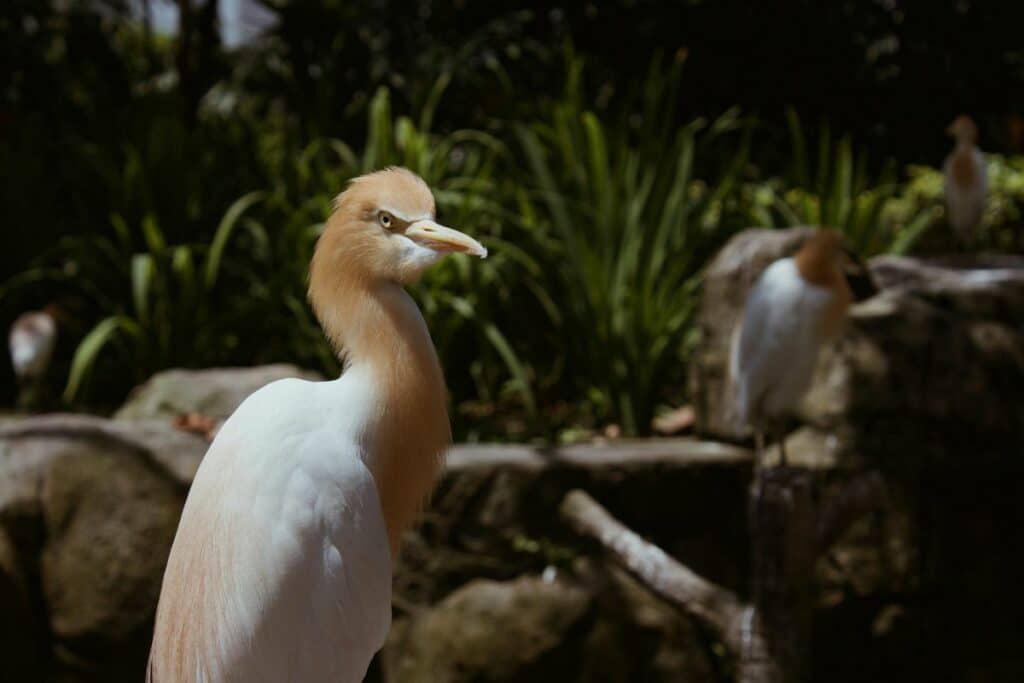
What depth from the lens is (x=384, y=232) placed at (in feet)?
5.48

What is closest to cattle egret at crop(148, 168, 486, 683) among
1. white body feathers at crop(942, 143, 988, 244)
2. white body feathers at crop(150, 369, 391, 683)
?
white body feathers at crop(150, 369, 391, 683)

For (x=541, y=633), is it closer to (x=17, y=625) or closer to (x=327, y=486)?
(x=17, y=625)

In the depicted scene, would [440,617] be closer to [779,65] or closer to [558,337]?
[558,337]

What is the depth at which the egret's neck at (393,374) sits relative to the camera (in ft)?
5.47

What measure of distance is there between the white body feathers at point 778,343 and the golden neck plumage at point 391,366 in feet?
7.60

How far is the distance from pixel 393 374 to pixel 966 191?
4.98 m

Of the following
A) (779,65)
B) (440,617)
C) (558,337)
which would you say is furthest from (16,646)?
(779,65)

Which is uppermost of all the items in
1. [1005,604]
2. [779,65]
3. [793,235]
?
[779,65]

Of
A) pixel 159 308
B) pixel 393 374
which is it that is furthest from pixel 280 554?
pixel 159 308

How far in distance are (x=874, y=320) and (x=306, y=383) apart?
9.14ft

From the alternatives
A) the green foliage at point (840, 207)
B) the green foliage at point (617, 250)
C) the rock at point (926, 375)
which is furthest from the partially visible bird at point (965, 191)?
the rock at point (926, 375)

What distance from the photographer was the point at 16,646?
3186 mm

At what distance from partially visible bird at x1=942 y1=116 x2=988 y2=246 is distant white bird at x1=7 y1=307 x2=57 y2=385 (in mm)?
4417

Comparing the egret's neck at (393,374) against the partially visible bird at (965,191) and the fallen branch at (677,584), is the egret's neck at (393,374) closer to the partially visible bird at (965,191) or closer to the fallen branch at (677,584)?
the fallen branch at (677,584)
